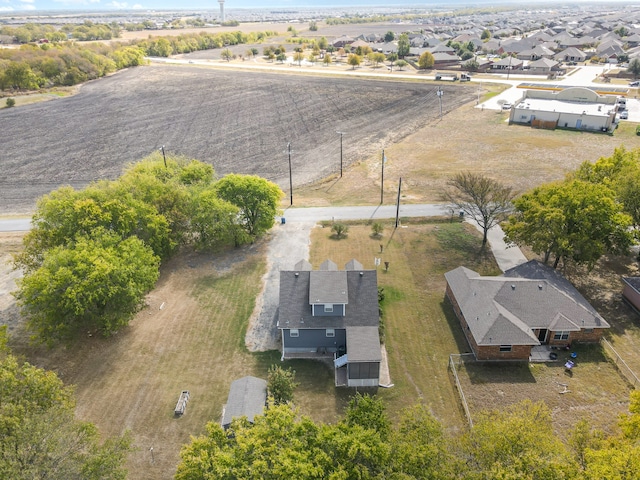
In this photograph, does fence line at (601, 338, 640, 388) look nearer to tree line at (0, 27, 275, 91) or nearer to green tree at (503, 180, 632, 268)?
green tree at (503, 180, 632, 268)

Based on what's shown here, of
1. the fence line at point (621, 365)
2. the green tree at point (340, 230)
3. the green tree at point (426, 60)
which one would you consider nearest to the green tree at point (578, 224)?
the fence line at point (621, 365)

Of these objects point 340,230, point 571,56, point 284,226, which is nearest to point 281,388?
point 340,230

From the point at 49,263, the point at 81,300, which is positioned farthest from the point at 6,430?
the point at 49,263

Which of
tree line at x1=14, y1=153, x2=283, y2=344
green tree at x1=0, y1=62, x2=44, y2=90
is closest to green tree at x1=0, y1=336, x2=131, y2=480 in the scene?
tree line at x1=14, y1=153, x2=283, y2=344

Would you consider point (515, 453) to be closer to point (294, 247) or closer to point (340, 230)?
point (294, 247)

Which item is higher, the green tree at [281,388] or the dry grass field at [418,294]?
the green tree at [281,388]

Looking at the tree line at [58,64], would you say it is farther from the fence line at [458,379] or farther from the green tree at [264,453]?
the fence line at [458,379]

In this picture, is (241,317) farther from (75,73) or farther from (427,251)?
(75,73)
